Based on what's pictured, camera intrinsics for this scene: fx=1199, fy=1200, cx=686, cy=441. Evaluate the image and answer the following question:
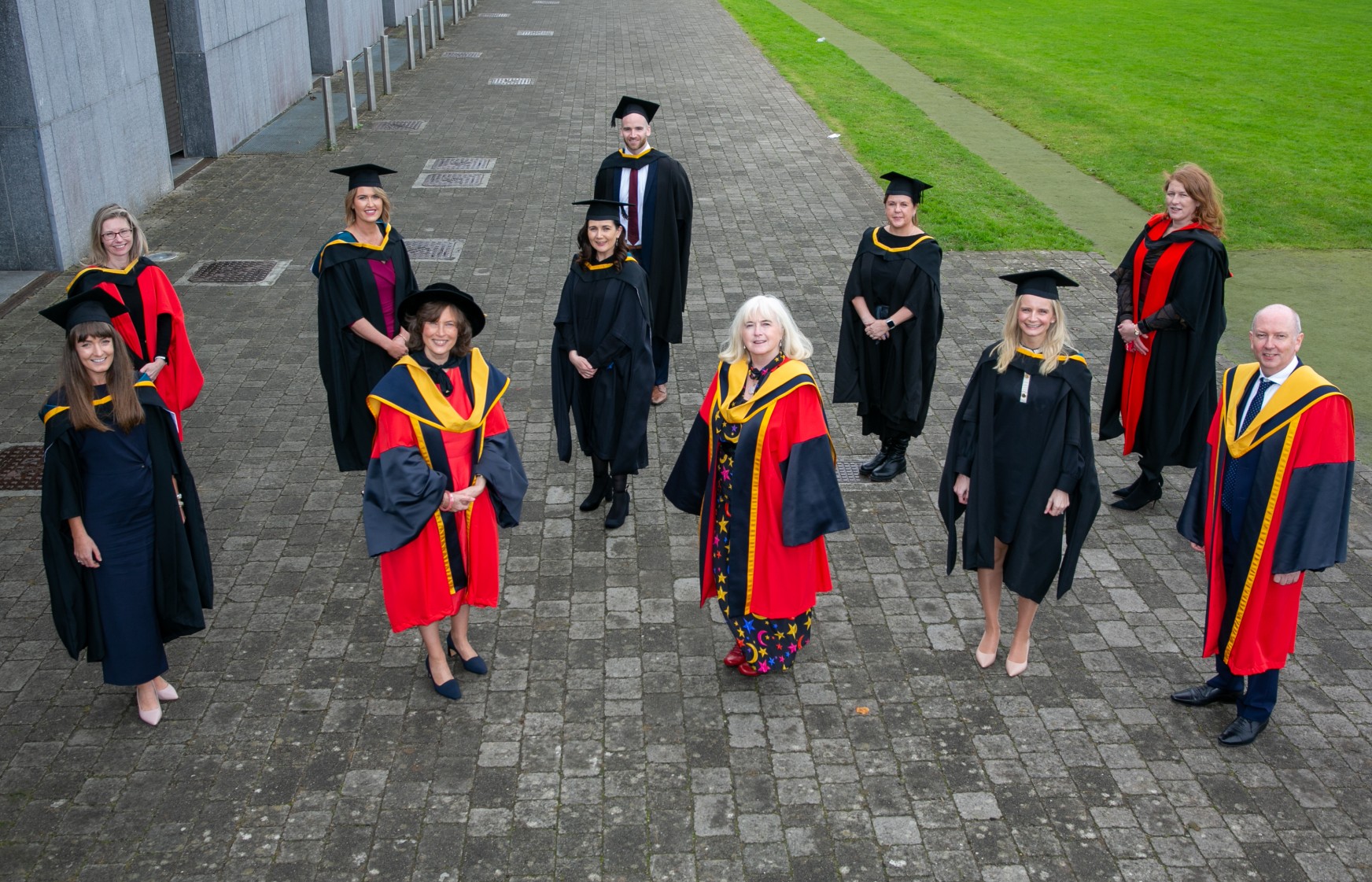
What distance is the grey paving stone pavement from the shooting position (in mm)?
4785

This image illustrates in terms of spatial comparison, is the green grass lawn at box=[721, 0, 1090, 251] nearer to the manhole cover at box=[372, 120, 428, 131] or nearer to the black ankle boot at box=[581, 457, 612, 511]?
the manhole cover at box=[372, 120, 428, 131]

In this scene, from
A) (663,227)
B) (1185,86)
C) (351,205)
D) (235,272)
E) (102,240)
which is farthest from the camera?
(1185,86)

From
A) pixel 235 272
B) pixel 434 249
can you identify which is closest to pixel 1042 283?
pixel 434 249

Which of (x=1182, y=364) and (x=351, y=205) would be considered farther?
(x=1182, y=364)

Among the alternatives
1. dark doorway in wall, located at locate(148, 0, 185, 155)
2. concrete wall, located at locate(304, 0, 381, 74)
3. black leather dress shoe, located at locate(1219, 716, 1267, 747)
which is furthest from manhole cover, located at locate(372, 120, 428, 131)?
black leather dress shoe, located at locate(1219, 716, 1267, 747)

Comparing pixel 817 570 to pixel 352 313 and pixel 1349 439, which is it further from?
pixel 352 313

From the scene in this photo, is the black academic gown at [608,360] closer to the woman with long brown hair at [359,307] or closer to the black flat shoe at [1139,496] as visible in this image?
the woman with long brown hair at [359,307]

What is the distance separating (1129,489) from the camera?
7.72 meters

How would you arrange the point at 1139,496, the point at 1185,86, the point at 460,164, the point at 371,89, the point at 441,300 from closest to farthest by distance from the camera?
1. the point at 441,300
2. the point at 1139,496
3. the point at 460,164
4. the point at 371,89
5. the point at 1185,86

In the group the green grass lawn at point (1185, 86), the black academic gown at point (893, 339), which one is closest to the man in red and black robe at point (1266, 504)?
the black academic gown at point (893, 339)

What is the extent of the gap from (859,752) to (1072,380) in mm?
1943

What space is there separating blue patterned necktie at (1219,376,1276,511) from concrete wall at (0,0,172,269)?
35.1ft

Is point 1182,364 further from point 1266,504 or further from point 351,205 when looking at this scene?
point 351,205

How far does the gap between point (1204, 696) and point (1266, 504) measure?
106 centimetres
